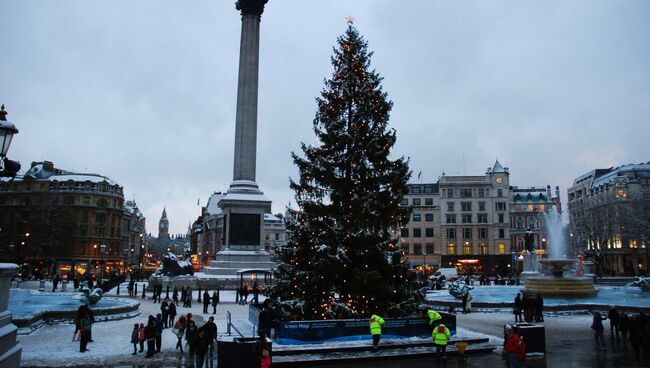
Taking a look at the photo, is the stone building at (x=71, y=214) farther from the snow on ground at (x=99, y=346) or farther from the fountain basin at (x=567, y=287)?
the fountain basin at (x=567, y=287)

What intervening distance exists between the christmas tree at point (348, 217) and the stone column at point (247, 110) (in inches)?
1446

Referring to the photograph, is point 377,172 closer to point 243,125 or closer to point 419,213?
point 243,125

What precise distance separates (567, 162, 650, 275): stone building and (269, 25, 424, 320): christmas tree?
57.0 m

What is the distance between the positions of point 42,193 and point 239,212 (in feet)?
178

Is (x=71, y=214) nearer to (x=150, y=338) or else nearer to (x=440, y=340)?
(x=150, y=338)

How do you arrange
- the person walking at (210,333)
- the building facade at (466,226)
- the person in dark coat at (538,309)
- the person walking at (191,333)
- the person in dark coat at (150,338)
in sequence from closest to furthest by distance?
1. the person walking at (210,333)
2. the person walking at (191,333)
3. the person in dark coat at (150,338)
4. the person in dark coat at (538,309)
5. the building facade at (466,226)

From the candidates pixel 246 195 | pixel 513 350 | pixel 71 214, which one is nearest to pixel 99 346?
pixel 513 350

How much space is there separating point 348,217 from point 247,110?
133 ft

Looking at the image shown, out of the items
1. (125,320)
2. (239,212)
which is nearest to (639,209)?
(239,212)

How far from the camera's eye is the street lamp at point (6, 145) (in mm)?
9619

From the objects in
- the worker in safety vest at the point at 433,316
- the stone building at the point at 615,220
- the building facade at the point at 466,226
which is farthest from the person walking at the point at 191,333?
the building facade at the point at 466,226

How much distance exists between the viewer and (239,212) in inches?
2143

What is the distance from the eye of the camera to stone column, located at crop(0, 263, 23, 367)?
10273 mm

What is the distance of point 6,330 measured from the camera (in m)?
10.5
